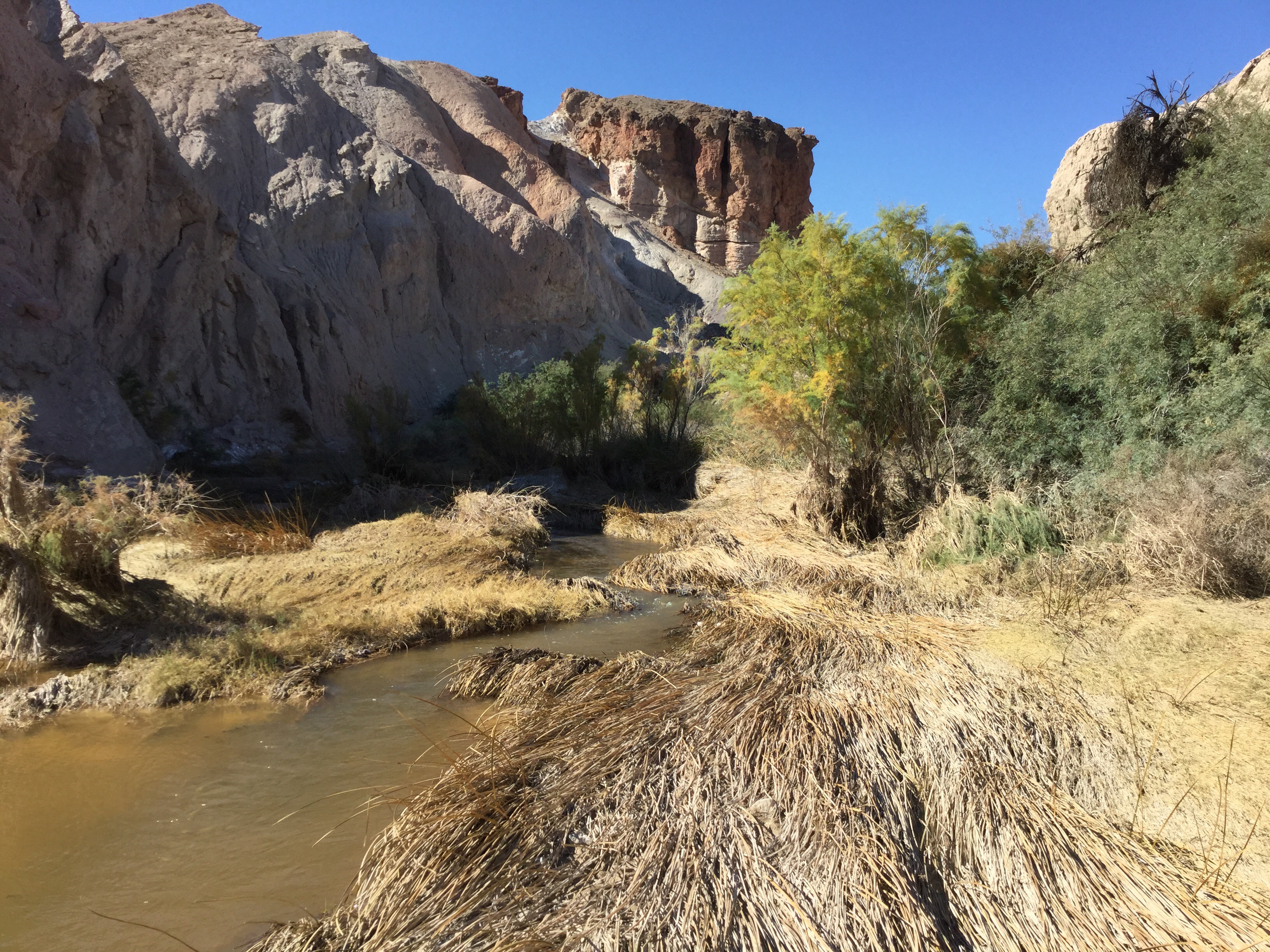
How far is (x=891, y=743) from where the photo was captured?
3877 millimetres

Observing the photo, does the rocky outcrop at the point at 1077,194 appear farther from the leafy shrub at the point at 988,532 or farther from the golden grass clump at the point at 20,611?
the golden grass clump at the point at 20,611

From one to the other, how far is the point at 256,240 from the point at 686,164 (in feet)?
114

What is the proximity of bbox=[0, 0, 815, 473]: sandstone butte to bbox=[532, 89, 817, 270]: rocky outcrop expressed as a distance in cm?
1031

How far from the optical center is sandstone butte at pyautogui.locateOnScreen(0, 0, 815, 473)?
12344 mm

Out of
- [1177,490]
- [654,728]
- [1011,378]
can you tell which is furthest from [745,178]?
[654,728]

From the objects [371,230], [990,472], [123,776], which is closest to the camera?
[123,776]

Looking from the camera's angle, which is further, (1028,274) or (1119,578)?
(1028,274)

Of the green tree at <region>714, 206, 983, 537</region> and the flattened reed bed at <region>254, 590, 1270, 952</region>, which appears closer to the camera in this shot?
the flattened reed bed at <region>254, 590, 1270, 952</region>

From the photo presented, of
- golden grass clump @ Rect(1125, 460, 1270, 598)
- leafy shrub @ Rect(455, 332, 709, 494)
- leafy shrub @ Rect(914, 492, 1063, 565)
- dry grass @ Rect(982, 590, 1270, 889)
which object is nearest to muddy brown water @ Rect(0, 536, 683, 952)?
dry grass @ Rect(982, 590, 1270, 889)

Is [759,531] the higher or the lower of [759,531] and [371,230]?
the lower

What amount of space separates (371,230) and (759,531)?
17.0 m

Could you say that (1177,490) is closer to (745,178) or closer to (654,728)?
(654,728)

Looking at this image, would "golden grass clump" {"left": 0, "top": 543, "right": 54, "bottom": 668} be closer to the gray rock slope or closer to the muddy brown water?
the muddy brown water

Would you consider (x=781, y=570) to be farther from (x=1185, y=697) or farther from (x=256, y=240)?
(x=256, y=240)
